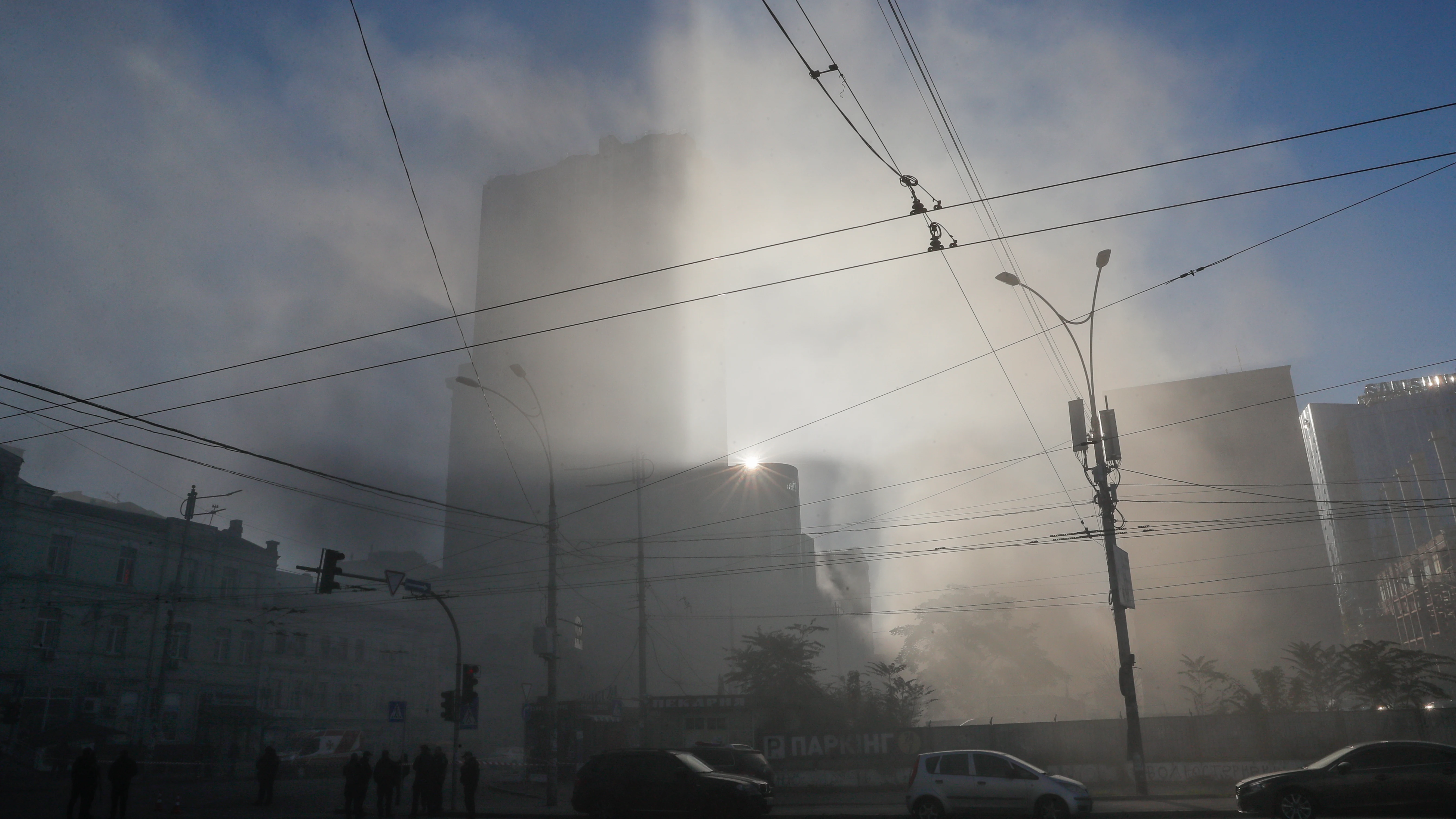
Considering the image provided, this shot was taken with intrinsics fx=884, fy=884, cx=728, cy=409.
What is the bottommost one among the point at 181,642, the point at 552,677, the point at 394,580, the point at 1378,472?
the point at 552,677

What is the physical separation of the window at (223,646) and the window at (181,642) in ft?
4.82

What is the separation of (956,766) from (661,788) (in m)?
5.58

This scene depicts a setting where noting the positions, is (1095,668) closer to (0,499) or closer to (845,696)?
(845,696)

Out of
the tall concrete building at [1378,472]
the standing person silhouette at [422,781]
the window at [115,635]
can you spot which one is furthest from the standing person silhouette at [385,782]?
the tall concrete building at [1378,472]

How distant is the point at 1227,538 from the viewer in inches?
3447

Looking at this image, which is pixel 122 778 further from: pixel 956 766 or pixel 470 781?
pixel 956 766

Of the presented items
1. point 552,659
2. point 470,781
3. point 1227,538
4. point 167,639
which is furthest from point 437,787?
point 1227,538

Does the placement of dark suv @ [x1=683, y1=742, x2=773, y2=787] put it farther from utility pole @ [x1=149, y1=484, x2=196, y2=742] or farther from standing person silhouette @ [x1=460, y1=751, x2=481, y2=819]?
utility pole @ [x1=149, y1=484, x2=196, y2=742]

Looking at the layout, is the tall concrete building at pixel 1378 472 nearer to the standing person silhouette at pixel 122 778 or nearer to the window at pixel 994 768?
the window at pixel 994 768

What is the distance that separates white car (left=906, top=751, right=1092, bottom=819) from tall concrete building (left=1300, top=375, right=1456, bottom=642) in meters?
104

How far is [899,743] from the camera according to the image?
91.9 feet

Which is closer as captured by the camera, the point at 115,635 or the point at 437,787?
the point at 437,787

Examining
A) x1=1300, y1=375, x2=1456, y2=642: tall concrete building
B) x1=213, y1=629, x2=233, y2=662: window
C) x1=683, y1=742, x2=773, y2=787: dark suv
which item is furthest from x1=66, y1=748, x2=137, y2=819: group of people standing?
x1=1300, y1=375, x2=1456, y2=642: tall concrete building

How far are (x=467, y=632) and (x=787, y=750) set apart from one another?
6710 centimetres
